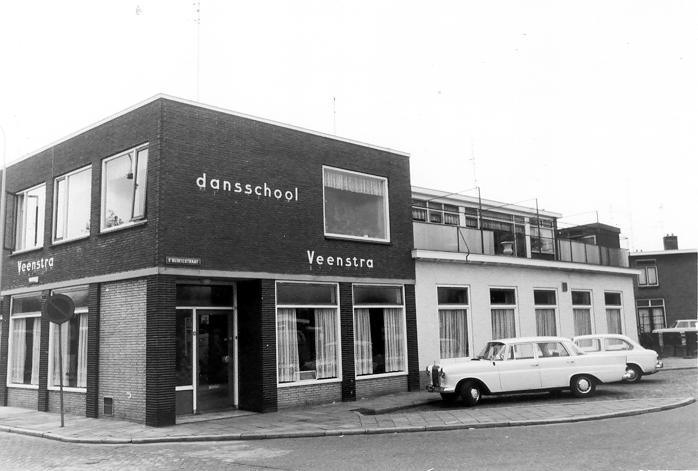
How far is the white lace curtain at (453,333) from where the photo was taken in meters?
20.4

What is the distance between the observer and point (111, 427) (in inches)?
545

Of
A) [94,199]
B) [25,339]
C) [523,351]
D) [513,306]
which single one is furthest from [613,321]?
[25,339]

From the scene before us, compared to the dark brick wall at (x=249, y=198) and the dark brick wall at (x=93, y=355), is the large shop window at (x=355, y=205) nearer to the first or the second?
the dark brick wall at (x=249, y=198)

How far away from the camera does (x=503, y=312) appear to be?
22344 millimetres

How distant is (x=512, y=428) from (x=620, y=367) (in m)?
6.30

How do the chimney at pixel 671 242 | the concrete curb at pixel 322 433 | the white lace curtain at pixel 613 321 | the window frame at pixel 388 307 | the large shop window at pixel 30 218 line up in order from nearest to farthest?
the concrete curb at pixel 322 433
the window frame at pixel 388 307
the large shop window at pixel 30 218
the white lace curtain at pixel 613 321
the chimney at pixel 671 242

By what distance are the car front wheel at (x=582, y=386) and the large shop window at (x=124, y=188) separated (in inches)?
458

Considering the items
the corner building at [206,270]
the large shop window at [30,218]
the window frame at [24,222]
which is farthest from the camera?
the large shop window at [30,218]

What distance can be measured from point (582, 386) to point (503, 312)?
5723 millimetres

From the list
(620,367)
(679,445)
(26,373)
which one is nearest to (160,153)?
(26,373)

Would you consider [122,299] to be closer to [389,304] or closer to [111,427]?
[111,427]

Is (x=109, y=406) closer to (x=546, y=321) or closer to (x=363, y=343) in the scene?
(x=363, y=343)

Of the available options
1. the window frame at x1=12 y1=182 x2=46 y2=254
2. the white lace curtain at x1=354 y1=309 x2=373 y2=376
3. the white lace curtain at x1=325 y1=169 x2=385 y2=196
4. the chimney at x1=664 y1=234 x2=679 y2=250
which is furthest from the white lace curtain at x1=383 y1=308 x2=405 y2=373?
the chimney at x1=664 y1=234 x2=679 y2=250

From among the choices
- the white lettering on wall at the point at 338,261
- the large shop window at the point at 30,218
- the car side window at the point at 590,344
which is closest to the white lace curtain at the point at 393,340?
the white lettering on wall at the point at 338,261
